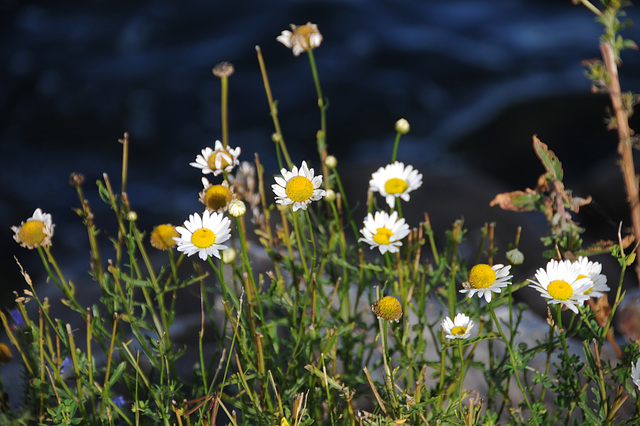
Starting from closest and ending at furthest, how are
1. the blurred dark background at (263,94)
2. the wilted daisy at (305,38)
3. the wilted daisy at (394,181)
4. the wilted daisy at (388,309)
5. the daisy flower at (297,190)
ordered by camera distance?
the wilted daisy at (388,309)
the daisy flower at (297,190)
the wilted daisy at (394,181)
the wilted daisy at (305,38)
the blurred dark background at (263,94)

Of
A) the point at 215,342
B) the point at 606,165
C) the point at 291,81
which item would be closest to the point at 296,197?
the point at 215,342

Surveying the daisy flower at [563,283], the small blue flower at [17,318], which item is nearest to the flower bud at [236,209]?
the daisy flower at [563,283]

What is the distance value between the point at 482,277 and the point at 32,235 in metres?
0.70

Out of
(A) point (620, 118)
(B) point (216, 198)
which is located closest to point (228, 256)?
(B) point (216, 198)

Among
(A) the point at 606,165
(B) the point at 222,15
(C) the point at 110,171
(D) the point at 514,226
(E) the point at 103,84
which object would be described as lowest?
(D) the point at 514,226

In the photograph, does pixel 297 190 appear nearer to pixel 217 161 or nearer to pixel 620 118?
pixel 217 161

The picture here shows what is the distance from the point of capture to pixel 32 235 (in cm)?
106

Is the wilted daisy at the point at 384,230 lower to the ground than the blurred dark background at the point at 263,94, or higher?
lower

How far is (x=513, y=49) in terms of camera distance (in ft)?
16.5

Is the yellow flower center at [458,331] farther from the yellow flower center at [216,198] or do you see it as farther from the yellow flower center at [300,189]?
the yellow flower center at [216,198]

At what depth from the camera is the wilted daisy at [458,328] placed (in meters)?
0.92

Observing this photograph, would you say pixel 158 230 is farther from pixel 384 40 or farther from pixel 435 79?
pixel 384 40

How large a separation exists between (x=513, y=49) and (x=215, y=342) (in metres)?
4.01

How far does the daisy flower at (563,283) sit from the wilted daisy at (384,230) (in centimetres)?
22
